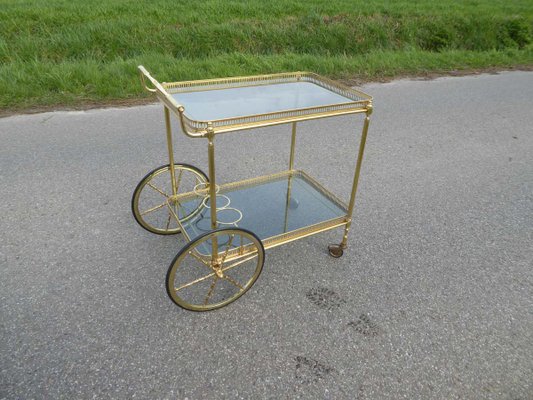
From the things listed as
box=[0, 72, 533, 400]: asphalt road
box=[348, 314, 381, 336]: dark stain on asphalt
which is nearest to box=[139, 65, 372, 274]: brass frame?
box=[0, 72, 533, 400]: asphalt road

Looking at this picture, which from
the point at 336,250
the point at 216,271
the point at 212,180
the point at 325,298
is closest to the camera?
the point at 212,180

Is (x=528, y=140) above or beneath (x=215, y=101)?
beneath

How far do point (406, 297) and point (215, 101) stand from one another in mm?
1621

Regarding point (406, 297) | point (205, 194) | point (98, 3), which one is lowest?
point (406, 297)

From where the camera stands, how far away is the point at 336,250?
2641 mm

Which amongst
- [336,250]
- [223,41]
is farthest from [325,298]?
[223,41]

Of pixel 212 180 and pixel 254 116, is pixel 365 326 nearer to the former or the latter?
pixel 212 180

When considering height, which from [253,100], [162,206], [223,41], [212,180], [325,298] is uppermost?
[253,100]

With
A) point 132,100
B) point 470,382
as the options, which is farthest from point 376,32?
point 470,382

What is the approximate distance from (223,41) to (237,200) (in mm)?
4714

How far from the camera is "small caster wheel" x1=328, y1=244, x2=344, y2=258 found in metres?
2.64

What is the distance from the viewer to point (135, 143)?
13.1 ft

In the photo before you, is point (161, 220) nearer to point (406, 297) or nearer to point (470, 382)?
point (406, 297)

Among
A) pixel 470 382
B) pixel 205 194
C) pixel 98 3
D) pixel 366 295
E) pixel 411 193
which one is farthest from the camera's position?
pixel 98 3
